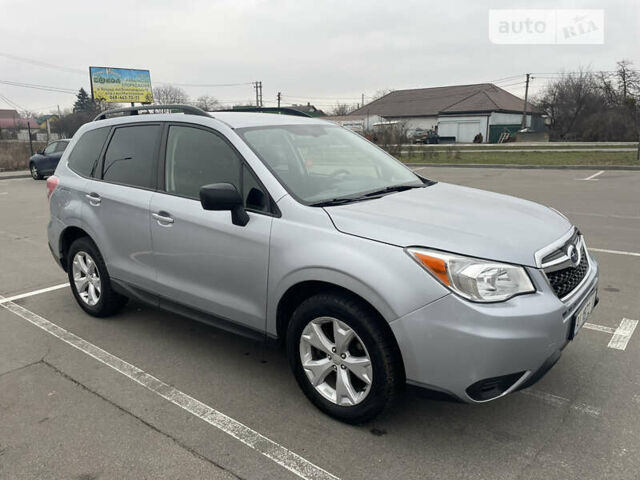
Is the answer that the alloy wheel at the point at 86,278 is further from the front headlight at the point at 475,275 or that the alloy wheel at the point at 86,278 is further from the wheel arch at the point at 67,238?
the front headlight at the point at 475,275

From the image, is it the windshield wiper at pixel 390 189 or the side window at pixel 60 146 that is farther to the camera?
the side window at pixel 60 146

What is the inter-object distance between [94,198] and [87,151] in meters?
0.60

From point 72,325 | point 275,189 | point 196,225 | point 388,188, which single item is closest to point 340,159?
point 388,188

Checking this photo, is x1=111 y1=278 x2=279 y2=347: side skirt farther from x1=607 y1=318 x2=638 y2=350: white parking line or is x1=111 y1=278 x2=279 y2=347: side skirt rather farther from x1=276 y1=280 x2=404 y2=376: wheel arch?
x1=607 y1=318 x2=638 y2=350: white parking line

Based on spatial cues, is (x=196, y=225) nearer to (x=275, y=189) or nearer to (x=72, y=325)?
(x=275, y=189)

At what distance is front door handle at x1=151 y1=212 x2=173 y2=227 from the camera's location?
11.5 ft

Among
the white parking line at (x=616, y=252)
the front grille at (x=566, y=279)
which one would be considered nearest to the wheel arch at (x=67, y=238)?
the front grille at (x=566, y=279)

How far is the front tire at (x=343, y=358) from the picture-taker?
8.44 ft

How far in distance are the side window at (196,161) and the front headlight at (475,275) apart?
1.39 metres

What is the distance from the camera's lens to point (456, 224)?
8.86ft

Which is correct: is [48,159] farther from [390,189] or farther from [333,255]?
[333,255]

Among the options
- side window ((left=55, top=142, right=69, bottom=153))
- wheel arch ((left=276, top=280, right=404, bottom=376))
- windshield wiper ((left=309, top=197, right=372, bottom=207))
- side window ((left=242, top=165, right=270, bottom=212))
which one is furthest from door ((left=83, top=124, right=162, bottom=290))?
side window ((left=55, top=142, right=69, bottom=153))

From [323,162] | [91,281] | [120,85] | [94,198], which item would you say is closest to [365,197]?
[323,162]

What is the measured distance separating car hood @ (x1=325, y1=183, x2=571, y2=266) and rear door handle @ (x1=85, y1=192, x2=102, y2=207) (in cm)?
226
